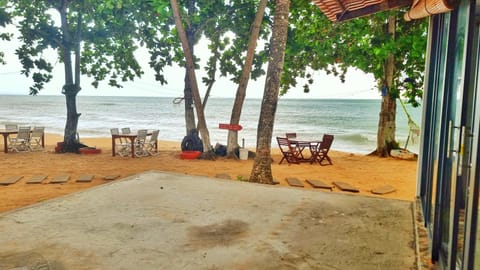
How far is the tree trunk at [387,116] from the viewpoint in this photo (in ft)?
39.0

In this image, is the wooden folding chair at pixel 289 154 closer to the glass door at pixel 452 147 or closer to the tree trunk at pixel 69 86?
the tree trunk at pixel 69 86

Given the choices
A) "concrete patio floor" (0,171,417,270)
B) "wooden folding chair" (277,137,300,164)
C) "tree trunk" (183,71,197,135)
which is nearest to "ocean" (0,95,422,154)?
"tree trunk" (183,71,197,135)

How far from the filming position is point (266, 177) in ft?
24.2

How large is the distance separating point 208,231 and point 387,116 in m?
10.6

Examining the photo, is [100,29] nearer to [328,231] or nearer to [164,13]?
[164,13]

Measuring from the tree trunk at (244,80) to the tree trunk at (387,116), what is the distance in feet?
15.0

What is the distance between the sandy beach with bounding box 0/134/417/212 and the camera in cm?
702

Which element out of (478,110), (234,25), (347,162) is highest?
(234,25)

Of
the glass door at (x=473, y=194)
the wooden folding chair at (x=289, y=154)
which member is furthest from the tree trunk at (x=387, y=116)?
the glass door at (x=473, y=194)

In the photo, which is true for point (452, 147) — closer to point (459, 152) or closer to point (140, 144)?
point (459, 152)

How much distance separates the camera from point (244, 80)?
36.4ft

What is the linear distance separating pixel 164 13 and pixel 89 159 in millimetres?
4988

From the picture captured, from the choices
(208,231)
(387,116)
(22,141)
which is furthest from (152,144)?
(208,231)

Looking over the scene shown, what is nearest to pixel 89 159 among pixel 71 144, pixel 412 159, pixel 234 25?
pixel 71 144
